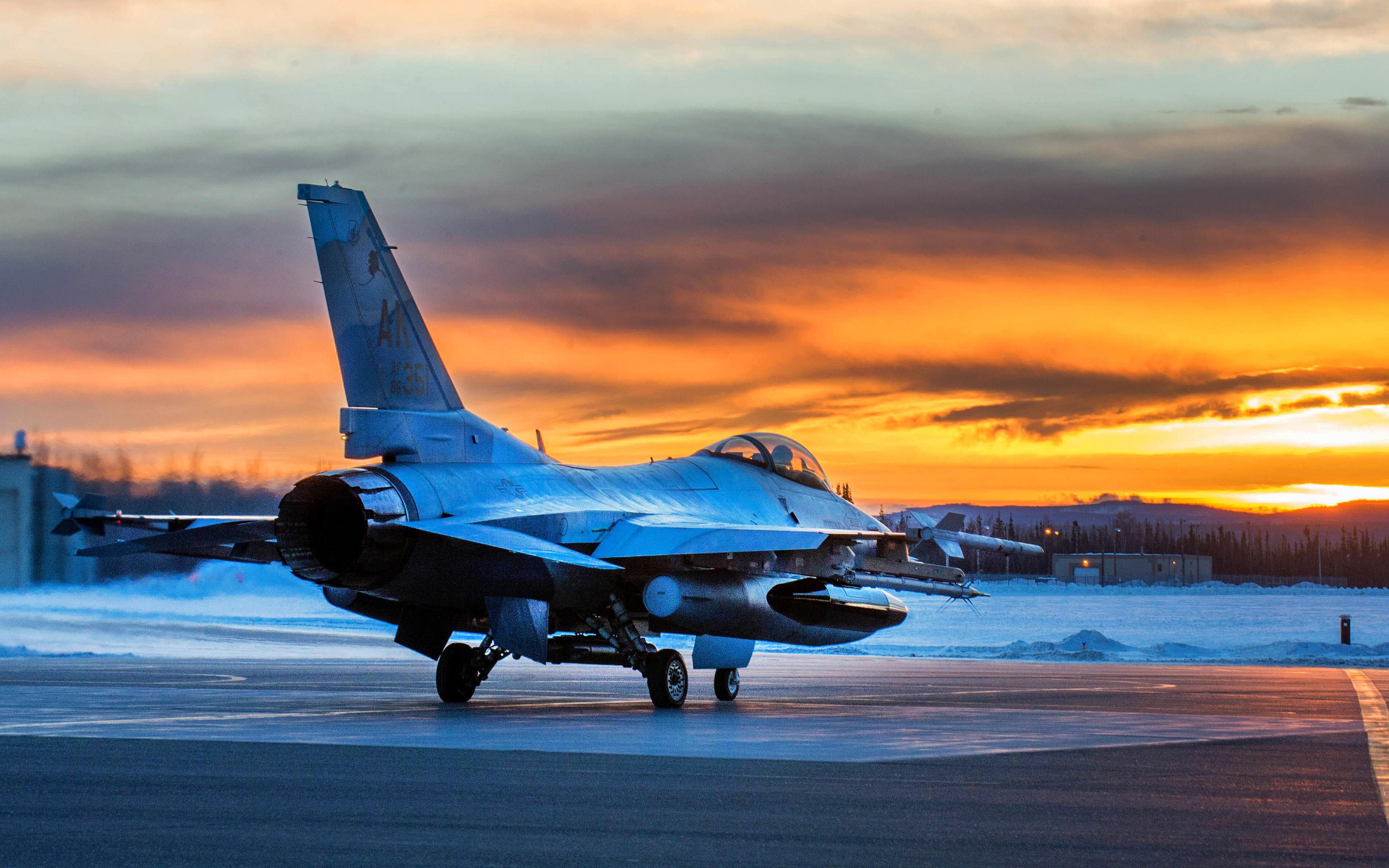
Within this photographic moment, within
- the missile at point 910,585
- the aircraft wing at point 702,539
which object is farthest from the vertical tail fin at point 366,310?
the missile at point 910,585

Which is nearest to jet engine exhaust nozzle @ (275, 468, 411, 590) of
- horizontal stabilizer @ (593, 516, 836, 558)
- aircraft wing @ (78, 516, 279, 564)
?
aircraft wing @ (78, 516, 279, 564)

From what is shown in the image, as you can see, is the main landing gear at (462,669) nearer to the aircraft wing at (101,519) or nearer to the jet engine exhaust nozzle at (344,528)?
the jet engine exhaust nozzle at (344,528)

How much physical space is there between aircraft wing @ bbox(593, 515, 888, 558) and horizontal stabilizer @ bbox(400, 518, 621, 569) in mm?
1330

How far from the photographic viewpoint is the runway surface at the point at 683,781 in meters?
8.20

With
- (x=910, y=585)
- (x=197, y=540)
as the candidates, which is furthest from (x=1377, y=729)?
(x=197, y=540)

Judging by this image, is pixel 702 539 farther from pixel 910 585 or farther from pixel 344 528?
pixel 344 528

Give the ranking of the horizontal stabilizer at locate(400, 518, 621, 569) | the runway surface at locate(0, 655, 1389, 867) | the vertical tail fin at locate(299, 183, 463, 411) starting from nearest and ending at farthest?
the runway surface at locate(0, 655, 1389, 867), the horizontal stabilizer at locate(400, 518, 621, 569), the vertical tail fin at locate(299, 183, 463, 411)

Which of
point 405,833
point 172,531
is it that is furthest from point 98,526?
point 405,833

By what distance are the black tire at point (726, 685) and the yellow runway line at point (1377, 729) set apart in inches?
325

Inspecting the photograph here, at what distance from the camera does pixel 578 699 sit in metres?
21.9

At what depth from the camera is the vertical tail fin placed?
18891mm

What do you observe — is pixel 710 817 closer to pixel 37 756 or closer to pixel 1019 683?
pixel 37 756

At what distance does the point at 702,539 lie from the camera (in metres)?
19.4

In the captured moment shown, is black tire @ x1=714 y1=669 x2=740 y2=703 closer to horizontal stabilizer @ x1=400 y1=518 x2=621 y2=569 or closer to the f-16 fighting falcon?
the f-16 fighting falcon
